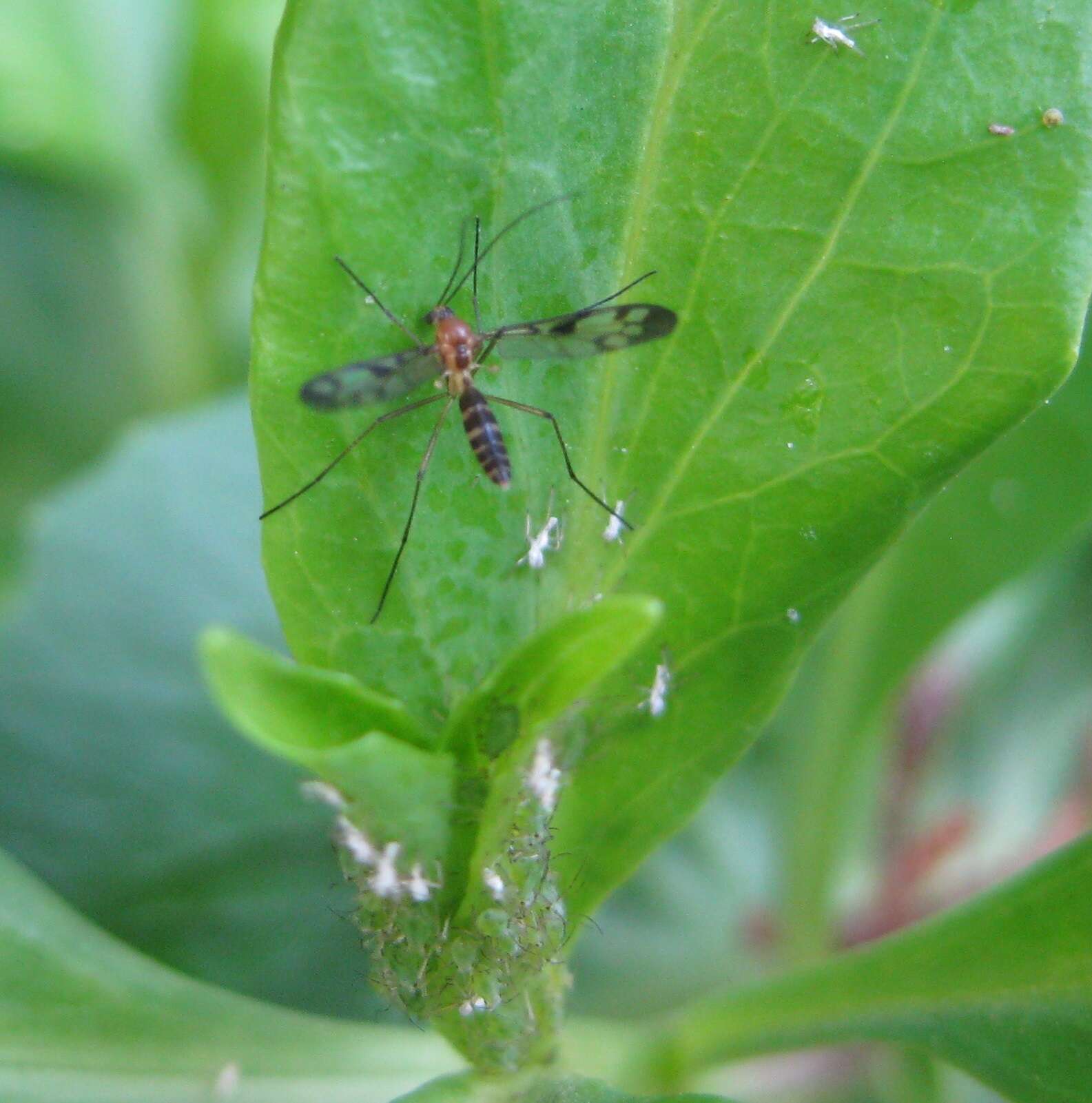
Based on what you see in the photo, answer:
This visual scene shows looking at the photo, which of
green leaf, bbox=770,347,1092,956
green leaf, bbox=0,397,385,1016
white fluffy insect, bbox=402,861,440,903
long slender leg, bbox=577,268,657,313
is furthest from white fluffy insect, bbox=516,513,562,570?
green leaf, bbox=0,397,385,1016

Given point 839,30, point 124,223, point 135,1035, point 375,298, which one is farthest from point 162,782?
point 124,223

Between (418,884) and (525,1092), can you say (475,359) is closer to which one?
(418,884)

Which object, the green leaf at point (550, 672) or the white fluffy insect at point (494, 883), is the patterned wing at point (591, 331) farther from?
the white fluffy insect at point (494, 883)

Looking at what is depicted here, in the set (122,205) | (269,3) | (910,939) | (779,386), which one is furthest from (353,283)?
(122,205)

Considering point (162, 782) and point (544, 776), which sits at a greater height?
point (162, 782)

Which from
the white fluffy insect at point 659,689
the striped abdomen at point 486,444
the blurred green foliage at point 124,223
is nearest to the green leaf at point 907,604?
the white fluffy insect at point 659,689

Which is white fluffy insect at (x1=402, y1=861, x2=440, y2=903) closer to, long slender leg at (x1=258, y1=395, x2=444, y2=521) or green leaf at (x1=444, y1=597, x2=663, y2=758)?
green leaf at (x1=444, y1=597, x2=663, y2=758)

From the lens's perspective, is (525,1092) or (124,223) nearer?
(525,1092)
